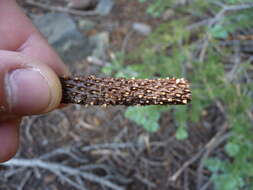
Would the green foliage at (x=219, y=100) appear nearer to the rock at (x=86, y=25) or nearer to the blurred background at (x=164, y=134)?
the blurred background at (x=164, y=134)

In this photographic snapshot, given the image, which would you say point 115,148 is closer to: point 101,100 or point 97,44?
point 101,100

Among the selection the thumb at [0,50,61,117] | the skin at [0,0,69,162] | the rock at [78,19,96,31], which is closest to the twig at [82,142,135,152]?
the skin at [0,0,69,162]

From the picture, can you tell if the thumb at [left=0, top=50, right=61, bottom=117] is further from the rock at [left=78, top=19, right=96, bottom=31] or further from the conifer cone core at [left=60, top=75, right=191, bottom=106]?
the rock at [left=78, top=19, right=96, bottom=31]

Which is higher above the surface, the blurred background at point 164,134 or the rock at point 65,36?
the rock at point 65,36

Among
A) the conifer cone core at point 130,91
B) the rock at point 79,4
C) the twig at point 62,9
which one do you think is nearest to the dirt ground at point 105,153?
the conifer cone core at point 130,91

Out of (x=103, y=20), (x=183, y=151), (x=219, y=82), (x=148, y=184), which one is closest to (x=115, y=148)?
(x=148, y=184)

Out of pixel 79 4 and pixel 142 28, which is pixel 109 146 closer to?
pixel 142 28

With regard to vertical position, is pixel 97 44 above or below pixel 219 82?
above
